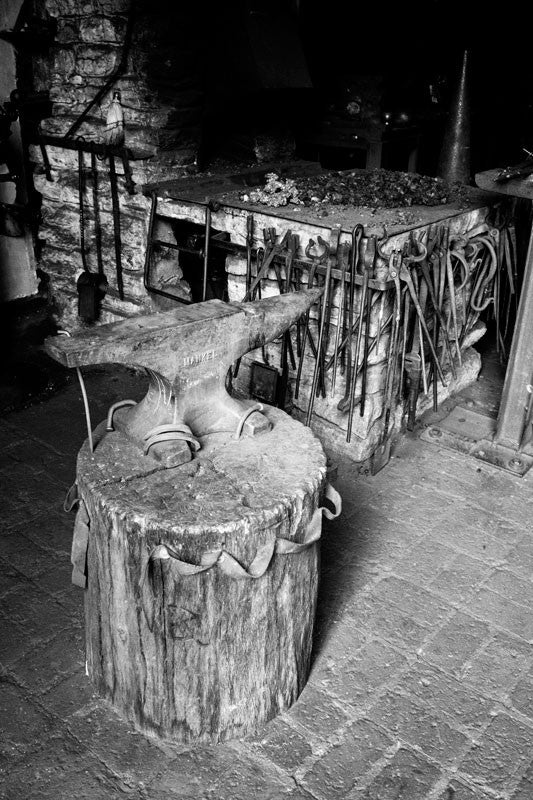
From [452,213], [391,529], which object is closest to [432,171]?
[452,213]

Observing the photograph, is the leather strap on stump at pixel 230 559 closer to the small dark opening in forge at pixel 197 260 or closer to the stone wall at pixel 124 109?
the small dark opening in forge at pixel 197 260

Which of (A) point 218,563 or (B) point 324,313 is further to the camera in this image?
(B) point 324,313

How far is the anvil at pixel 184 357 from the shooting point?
225 centimetres

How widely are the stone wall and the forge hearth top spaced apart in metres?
0.25

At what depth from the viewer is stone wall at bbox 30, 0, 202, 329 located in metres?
4.44

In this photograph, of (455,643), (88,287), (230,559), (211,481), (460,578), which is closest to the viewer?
(230,559)

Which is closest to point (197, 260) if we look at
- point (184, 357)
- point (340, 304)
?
point (340, 304)

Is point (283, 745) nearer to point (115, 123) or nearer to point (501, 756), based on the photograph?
point (501, 756)

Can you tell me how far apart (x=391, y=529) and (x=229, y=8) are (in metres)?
3.43

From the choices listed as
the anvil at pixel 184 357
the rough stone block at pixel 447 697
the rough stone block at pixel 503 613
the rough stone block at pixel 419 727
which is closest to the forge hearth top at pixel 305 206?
the anvil at pixel 184 357

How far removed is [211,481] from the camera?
2.37m

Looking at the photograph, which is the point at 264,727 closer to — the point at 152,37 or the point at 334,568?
the point at 334,568

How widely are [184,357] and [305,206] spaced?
2.02 meters

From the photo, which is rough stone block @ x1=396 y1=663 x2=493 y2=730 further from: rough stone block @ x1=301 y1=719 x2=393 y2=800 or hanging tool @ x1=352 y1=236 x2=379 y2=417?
hanging tool @ x1=352 y1=236 x2=379 y2=417
